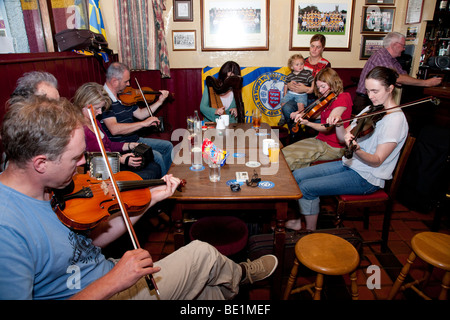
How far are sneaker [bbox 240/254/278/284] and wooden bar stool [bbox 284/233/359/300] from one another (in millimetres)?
152

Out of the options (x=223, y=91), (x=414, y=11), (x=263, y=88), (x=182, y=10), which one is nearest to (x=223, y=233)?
(x=223, y=91)

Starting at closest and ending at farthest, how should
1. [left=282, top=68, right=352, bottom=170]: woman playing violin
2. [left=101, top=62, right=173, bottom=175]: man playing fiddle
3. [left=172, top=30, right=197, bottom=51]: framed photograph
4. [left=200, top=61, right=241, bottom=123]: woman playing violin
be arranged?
[left=282, top=68, right=352, bottom=170]: woman playing violin < [left=101, top=62, right=173, bottom=175]: man playing fiddle < [left=200, top=61, right=241, bottom=123]: woman playing violin < [left=172, top=30, right=197, bottom=51]: framed photograph

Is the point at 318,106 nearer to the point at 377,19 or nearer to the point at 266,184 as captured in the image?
the point at 266,184

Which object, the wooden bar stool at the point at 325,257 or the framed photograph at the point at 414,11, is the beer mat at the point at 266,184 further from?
the framed photograph at the point at 414,11

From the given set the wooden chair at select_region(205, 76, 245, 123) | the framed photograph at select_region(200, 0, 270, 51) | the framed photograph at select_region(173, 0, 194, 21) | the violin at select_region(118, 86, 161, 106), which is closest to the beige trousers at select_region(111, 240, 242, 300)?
the violin at select_region(118, 86, 161, 106)

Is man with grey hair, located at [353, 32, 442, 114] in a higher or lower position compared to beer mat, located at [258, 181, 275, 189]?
higher

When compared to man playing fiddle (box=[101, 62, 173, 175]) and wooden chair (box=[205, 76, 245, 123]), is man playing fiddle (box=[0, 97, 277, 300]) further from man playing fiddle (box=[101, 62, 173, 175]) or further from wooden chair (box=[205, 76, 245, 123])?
wooden chair (box=[205, 76, 245, 123])

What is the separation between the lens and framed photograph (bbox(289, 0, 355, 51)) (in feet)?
14.3

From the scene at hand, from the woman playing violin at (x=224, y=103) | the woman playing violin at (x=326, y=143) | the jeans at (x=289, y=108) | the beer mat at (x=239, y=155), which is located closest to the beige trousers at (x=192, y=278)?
the beer mat at (x=239, y=155)

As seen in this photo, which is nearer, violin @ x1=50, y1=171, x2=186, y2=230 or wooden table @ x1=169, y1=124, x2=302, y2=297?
violin @ x1=50, y1=171, x2=186, y2=230

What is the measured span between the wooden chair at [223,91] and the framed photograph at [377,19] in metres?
2.45

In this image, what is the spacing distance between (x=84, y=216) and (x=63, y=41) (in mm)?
2373
